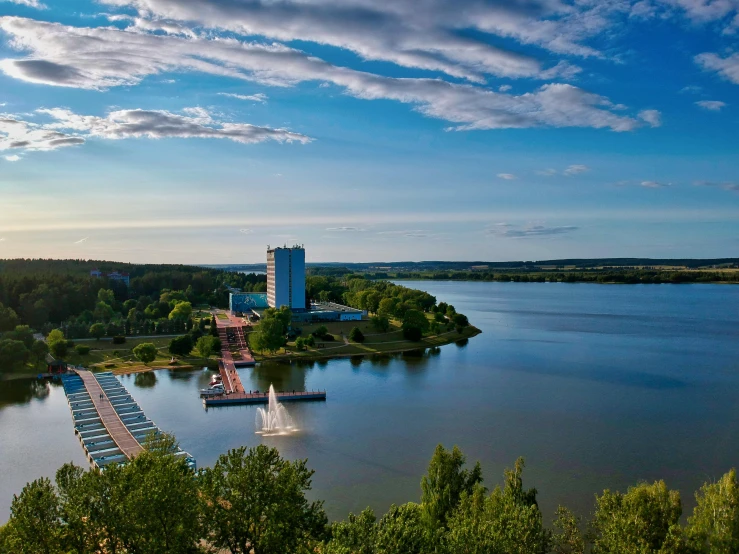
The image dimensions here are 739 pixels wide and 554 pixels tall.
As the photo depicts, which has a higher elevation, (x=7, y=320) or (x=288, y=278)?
(x=288, y=278)

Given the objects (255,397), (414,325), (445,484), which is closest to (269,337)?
(255,397)

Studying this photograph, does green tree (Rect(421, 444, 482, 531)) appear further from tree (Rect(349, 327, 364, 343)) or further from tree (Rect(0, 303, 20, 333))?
tree (Rect(0, 303, 20, 333))

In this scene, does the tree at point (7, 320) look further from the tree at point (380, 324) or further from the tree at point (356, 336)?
the tree at point (380, 324)

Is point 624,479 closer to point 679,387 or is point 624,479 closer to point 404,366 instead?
point 679,387

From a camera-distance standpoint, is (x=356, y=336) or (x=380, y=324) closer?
(x=356, y=336)

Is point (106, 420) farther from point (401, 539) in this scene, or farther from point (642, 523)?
point (642, 523)

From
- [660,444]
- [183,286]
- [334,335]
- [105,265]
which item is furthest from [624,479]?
[105,265]

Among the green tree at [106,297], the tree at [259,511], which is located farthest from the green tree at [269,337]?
the tree at [259,511]
